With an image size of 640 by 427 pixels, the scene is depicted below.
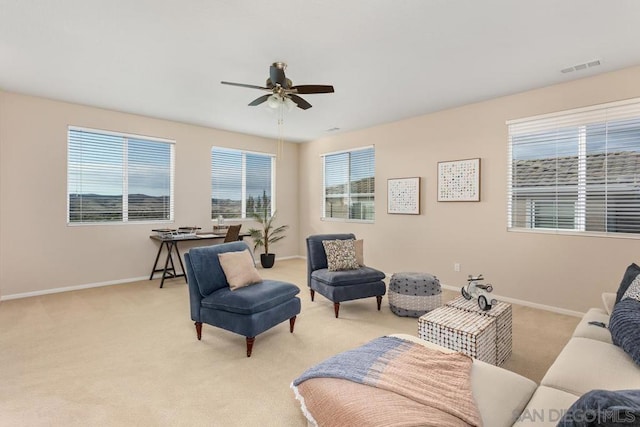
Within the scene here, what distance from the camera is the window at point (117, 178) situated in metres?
4.70

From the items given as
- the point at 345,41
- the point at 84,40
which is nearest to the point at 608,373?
the point at 345,41

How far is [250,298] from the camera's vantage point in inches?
106

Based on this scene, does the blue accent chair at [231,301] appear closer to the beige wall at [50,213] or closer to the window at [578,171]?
the beige wall at [50,213]

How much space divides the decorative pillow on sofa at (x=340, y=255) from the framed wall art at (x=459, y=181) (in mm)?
1823

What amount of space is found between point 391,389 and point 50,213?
5216 millimetres

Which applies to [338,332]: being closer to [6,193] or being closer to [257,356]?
[257,356]

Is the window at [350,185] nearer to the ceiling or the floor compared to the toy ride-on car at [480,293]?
nearer to the ceiling

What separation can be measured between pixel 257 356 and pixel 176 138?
14.4 ft

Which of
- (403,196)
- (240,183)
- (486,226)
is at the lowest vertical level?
(486,226)

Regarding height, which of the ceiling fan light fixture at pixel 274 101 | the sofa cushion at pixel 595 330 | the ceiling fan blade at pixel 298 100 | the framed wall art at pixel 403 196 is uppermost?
the ceiling fan blade at pixel 298 100

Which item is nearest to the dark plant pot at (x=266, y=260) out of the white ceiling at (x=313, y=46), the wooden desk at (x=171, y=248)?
the wooden desk at (x=171, y=248)

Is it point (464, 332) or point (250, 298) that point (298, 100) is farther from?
point (464, 332)

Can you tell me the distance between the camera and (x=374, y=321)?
345cm

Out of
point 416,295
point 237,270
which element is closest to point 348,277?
point 416,295
